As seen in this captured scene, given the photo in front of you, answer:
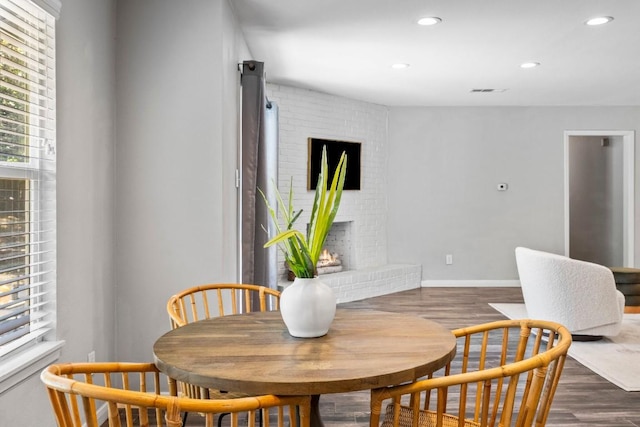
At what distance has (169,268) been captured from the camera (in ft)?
10.1

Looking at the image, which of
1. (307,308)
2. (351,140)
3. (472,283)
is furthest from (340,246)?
(307,308)

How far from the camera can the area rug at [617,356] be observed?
352 centimetres

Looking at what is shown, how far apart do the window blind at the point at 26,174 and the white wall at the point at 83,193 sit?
0.22 ft

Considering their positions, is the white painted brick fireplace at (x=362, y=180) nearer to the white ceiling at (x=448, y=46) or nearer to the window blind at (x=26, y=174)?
the white ceiling at (x=448, y=46)

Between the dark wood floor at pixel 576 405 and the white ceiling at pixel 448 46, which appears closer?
the dark wood floor at pixel 576 405

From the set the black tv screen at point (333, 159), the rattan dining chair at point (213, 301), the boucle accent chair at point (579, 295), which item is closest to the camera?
the rattan dining chair at point (213, 301)

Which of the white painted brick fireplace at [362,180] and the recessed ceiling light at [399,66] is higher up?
the recessed ceiling light at [399,66]

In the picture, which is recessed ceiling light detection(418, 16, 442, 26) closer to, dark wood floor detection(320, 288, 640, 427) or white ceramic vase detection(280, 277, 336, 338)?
dark wood floor detection(320, 288, 640, 427)

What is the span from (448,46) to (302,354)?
3582mm

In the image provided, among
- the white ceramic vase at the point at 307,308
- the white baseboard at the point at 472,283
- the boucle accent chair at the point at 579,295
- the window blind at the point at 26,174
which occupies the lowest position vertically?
the white baseboard at the point at 472,283

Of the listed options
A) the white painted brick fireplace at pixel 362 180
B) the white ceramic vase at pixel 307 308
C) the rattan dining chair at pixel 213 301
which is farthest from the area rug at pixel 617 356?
the white painted brick fireplace at pixel 362 180

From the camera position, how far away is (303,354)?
1.55 meters

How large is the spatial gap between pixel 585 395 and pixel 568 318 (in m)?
1.12

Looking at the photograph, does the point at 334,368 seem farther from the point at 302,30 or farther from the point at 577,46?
the point at 577,46
